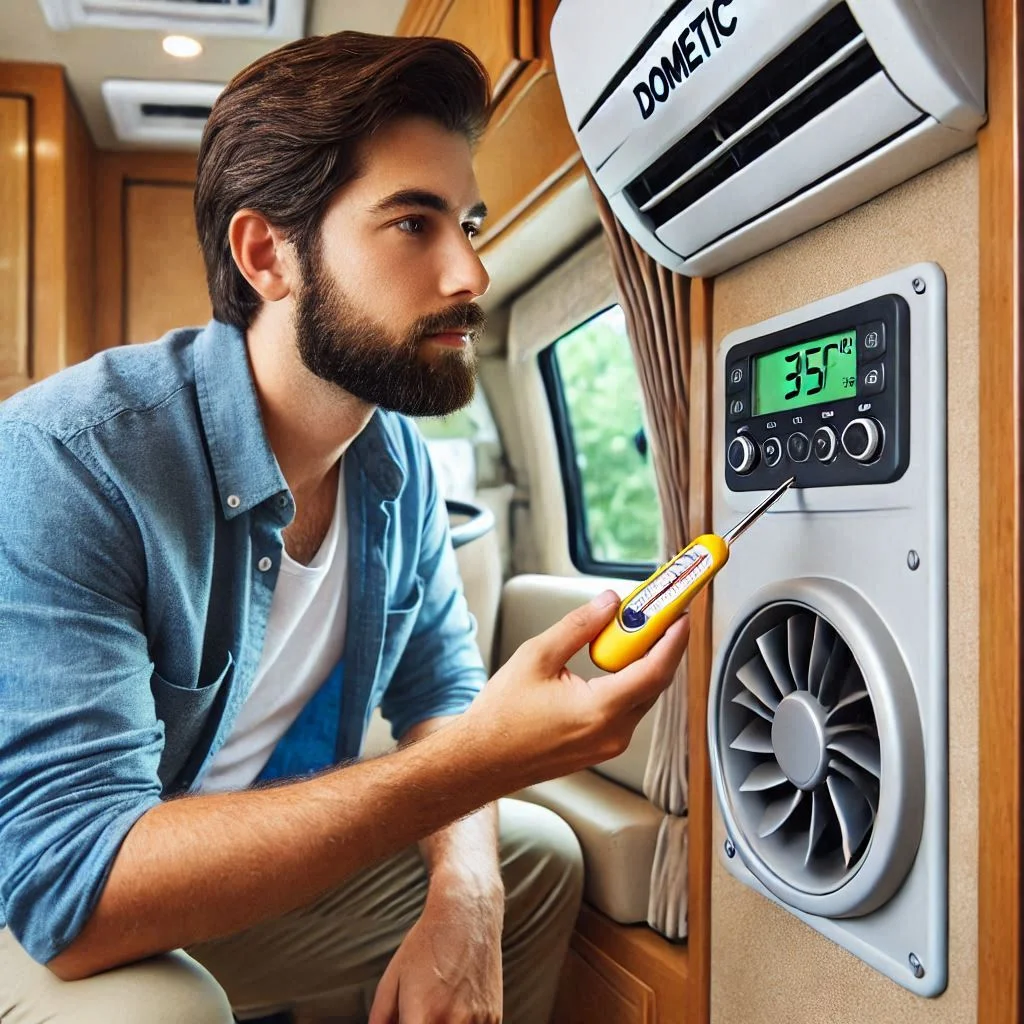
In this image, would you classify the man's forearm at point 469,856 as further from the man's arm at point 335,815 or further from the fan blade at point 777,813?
the fan blade at point 777,813

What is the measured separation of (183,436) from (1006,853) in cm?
102

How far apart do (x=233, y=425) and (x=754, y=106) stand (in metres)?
→ 0.77

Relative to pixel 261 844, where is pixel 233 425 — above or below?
above

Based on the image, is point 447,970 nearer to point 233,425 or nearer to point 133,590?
point 133,590

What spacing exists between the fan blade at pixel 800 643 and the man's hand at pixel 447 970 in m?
0.61

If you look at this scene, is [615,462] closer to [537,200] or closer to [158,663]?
[537,200]

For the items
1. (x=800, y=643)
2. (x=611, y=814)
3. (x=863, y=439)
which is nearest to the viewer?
(x=863, y=439)

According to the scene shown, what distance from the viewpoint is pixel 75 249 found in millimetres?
3469

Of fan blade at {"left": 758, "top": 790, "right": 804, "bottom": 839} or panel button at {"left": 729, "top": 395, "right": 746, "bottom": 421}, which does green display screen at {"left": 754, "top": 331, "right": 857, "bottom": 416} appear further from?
fan blade at {"left": 758, "top": 790, "right": 804, "bottom": 839}

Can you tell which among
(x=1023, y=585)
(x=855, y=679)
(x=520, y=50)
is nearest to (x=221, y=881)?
(x=855, y=679)

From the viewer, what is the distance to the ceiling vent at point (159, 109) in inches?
125

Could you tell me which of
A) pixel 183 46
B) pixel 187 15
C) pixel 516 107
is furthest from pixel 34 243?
pixel 516 107

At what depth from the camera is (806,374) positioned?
0.96 m

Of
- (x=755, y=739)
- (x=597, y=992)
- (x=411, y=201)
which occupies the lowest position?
(x=597, y=992)
